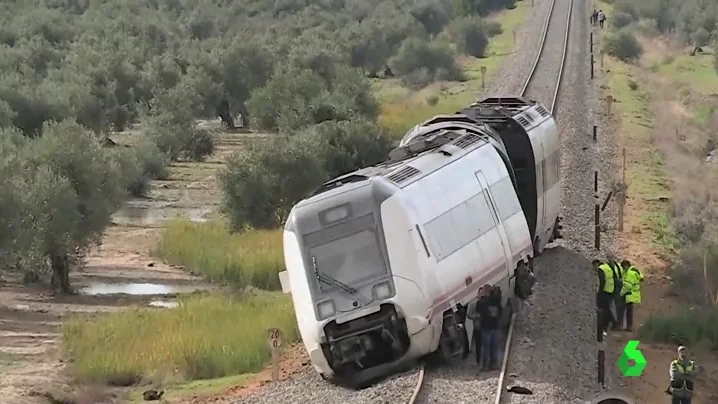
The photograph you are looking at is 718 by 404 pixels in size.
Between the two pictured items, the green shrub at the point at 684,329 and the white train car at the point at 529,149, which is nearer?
the green shrub at the point at 684,329

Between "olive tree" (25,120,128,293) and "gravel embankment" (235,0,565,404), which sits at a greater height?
"olive tree" (25,120,128,293)

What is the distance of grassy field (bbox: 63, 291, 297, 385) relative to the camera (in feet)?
61.1

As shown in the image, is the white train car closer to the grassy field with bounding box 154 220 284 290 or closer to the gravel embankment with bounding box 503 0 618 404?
the gravel embankment with bounding box 503 0 618 404

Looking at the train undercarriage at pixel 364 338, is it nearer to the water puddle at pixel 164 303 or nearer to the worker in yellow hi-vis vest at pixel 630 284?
the worker in yellow hi-vis vest at pixel 630 284

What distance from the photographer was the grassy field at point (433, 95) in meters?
48.2

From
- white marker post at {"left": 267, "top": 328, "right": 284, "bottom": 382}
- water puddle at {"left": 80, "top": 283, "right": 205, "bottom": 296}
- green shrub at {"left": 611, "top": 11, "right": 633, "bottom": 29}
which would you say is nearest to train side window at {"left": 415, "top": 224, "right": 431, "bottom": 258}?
white marker post at {"left": 267, "top": 328, "right": 284, "bottom": 382}

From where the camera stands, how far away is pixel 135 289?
29.0 metres

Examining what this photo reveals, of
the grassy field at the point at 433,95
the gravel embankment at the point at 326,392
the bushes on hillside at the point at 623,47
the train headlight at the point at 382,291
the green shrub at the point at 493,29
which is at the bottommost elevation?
the gravel embankment at the point at 326,392

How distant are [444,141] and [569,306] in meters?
3.75

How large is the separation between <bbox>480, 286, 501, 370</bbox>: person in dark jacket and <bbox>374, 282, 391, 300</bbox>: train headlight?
1.52 meters

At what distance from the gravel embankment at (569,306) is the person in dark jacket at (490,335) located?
283 mm

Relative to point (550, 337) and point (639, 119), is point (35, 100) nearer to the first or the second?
point (639, 119)

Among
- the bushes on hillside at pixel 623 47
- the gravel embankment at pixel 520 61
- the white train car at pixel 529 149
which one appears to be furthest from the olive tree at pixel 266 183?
the bushes on hillside at pixel 623 47

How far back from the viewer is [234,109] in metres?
61.8
